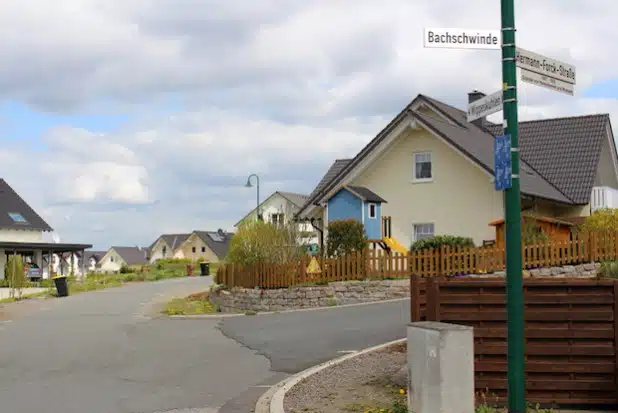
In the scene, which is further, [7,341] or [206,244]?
[206,244]

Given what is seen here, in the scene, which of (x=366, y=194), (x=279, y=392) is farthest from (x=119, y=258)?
(x=279, y=392)

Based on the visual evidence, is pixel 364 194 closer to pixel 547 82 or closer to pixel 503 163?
pixel 547 82

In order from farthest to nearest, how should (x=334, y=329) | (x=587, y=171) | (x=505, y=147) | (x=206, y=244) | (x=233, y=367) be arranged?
(x=206, y=244) < (x=587, y=171) < (x=334, y=329) < (x=233, y=367) < (x=505, y=147)

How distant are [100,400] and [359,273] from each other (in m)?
13.1

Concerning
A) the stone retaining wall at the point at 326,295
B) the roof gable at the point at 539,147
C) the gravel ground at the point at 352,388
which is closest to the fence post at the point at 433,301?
the gravel ground at the point at 352,388

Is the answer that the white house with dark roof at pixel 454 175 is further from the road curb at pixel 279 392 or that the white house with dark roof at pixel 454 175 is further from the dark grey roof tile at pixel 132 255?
the dark grey roof tile at pixel 132 255

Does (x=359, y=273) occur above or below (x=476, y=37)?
below

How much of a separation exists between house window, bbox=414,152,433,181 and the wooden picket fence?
690 centimetres

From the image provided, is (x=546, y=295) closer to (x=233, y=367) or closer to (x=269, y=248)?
(x=233, y=367)

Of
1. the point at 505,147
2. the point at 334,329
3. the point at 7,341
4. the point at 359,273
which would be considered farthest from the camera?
the point at 359,273

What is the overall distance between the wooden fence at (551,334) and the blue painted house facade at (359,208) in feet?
58.5

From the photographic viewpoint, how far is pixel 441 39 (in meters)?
6.82

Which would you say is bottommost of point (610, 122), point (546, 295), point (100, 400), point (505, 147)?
point (100, 400)

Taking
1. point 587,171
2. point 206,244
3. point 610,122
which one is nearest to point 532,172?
point 587,171
